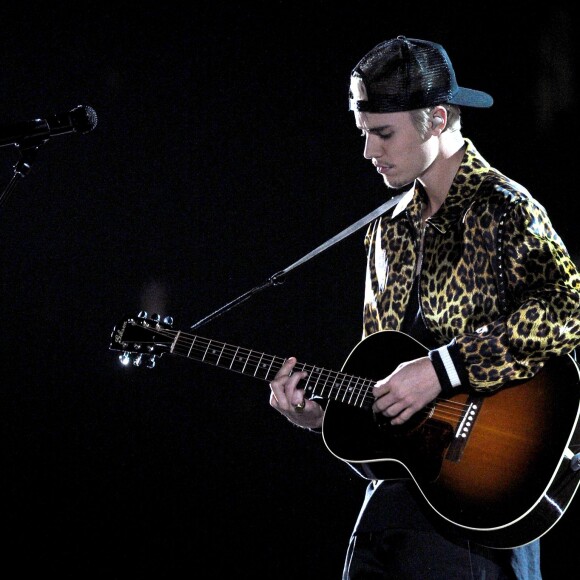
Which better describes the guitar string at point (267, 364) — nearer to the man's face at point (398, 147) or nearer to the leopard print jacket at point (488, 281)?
the leopard print jacket at point (488, 281)

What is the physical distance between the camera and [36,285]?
365cm

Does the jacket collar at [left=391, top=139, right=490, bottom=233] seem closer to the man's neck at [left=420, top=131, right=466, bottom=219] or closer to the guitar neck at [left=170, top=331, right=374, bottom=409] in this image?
the man's neck at [left=420, top=131, right=466, bottom=219]

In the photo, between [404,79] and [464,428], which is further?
[404,79]

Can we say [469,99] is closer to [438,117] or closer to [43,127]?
[438,117]

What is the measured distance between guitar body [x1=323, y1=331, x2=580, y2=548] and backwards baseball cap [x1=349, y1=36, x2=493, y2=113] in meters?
0.76

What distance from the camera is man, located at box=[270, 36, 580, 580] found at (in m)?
2.03

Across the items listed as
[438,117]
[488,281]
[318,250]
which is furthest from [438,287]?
[318,250]

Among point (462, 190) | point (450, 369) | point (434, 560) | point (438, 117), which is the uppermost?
point (438, 117)

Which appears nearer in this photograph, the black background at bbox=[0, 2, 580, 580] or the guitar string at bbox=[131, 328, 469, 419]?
the guitar string at bbox=[131, 328, 469, 419]

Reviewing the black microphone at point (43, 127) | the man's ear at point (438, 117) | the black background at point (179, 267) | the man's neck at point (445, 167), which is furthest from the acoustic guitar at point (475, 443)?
the black background at point (179, 267)

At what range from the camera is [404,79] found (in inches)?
93.0

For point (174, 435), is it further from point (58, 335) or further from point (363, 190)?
point (363, 190)

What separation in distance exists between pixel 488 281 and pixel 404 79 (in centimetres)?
72

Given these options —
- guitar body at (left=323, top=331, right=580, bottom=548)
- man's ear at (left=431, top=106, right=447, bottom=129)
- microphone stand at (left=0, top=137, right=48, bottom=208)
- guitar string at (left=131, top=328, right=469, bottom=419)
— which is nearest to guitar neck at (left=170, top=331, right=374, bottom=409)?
guitar string at (left=131, top=328, right=469, bottom=419)
